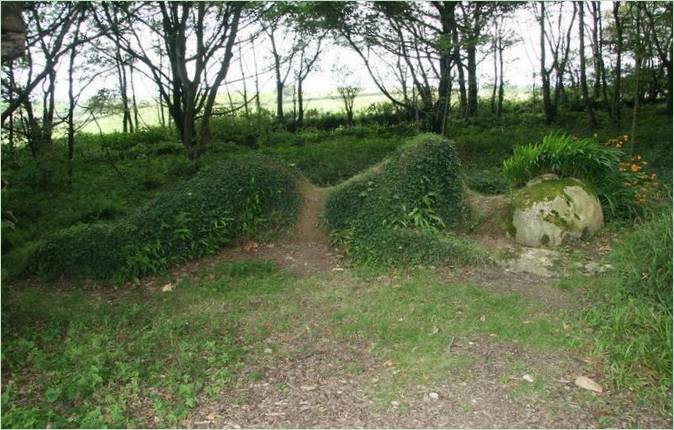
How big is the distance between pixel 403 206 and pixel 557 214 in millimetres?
1657

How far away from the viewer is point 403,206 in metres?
6.29

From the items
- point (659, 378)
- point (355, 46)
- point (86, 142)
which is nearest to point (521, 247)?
point (659, 378)

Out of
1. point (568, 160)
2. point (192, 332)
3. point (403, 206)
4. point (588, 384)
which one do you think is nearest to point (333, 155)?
point (403, 206)

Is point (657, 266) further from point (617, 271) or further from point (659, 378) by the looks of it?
point (659, 378)

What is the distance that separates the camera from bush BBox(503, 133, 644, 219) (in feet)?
21.0

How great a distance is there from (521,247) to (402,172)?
5.17ft

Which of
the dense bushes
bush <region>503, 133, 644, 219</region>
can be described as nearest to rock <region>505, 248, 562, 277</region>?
the dense bushes

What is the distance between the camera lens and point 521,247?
5949 mm

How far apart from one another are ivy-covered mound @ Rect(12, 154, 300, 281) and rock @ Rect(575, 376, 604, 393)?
4.00 meters

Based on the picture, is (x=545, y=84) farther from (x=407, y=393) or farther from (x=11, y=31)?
(x=11, y=31)

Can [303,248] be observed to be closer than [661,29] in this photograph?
Yes

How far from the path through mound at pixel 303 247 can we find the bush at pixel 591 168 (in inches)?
98.4

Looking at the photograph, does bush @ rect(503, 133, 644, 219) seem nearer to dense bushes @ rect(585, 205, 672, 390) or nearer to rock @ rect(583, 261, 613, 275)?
rock @ rect(583, 261, 613, 275)

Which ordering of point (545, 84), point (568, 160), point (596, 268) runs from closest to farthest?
1. point (596, 268)
2. point (568, 160)
3. point (545, 84)
